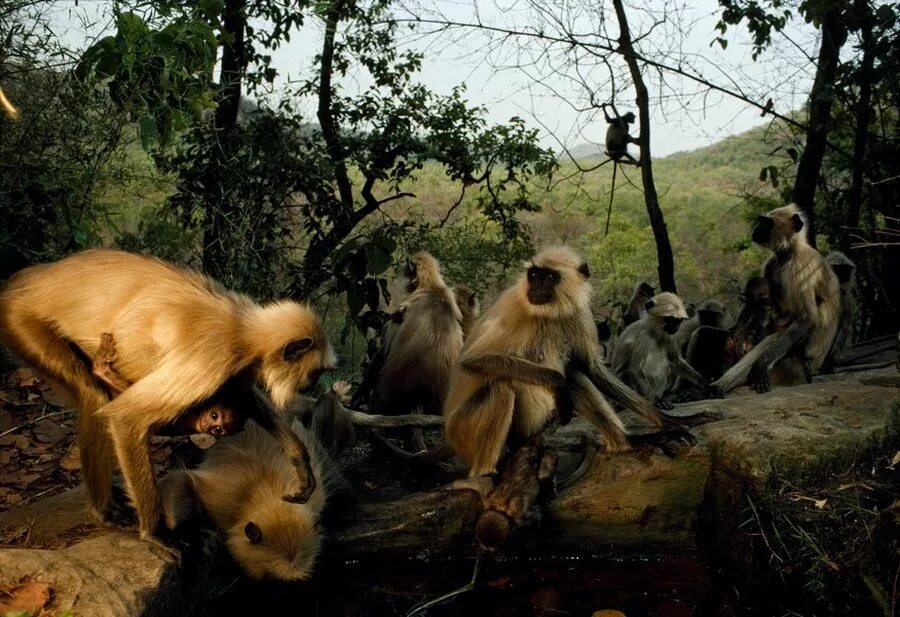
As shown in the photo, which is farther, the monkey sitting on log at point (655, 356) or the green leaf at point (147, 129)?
the monkey sitting on log at point (655, 356)

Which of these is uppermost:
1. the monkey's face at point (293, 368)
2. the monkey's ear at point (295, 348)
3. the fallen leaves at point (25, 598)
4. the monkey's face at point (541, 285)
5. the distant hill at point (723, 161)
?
the distant hill at point (723, 161)

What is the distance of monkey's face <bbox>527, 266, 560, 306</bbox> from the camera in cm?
478

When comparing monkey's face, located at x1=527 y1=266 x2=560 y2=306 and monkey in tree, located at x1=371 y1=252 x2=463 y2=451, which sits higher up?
monkey's face, located at x1=527 y1=266 x2=560 y2=306

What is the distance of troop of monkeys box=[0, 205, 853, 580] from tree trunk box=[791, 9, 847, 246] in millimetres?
4141

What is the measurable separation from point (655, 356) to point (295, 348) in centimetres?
415

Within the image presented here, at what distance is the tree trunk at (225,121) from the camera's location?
271 inches

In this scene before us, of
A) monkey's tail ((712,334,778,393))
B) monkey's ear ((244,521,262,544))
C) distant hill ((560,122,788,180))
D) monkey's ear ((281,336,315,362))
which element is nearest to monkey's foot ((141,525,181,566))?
monkey's ear ((244,521,262,544))

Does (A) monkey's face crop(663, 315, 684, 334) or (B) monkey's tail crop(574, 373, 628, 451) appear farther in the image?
(A) monkey's face crop(663, 315, 684, 334)

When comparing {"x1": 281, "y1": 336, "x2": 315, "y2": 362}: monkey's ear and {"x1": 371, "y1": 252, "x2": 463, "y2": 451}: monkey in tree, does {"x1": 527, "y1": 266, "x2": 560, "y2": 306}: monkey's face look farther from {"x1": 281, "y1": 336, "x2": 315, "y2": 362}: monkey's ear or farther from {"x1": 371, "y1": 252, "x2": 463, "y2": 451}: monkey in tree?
{"x1": 281, "y1": 336, "x2": 315, "y2": 362}: monkey's ear

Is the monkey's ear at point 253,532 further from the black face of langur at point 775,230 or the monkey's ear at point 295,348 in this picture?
the black face of langur at point 775,230

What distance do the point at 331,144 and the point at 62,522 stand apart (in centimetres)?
509

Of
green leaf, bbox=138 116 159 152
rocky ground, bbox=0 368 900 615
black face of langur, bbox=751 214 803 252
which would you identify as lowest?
rocky ground, bbox=0 368 900 615

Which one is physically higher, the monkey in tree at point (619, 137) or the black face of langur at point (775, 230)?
the monkey in tree at point (619, 137)

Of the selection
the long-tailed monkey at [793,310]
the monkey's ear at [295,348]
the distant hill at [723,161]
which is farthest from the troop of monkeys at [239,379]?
the distant hill at [723,161]
